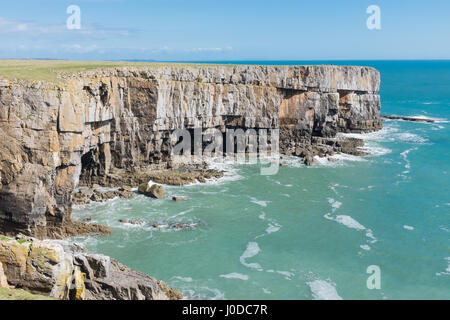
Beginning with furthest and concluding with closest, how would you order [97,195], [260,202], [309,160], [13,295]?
[309,160] → [260,202] → [97,195] → [13,295]

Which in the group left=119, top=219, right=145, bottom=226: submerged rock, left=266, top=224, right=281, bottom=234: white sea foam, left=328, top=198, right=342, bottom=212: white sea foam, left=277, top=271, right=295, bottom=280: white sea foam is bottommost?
left=277, top=271, right=295, bottom=280: white sea foam

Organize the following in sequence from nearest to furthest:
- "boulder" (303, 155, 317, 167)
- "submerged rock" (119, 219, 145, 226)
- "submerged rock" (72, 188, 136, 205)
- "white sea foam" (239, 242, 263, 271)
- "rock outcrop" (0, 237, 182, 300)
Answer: "rock outcrop" (0, 237, 182, 300), "white sea foam" (239, 242, 263, 271), "submerged rock" (119, 219, 145, 226), "submerged rock" (72, 188, 136, 205), "boulder" (303, 155, 317, 167)

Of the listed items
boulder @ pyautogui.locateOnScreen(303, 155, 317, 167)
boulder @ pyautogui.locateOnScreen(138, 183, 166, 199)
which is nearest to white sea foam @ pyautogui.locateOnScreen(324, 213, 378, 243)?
boulder @ pyautogui.locateOnScreen(138, 183, 166, 199)

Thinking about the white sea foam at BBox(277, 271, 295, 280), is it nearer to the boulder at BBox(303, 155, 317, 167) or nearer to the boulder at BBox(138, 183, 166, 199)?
the boulder at BBox(138, 183, 166, 199)

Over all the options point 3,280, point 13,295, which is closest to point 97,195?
point 3,280

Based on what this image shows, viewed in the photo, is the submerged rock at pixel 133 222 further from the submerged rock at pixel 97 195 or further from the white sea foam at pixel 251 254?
the white sea foam at pixel 251 254
